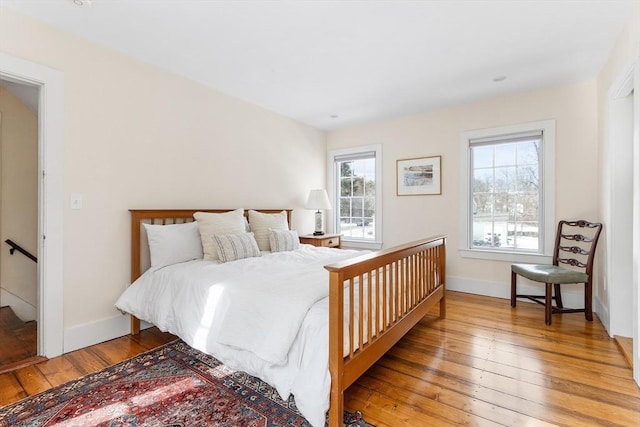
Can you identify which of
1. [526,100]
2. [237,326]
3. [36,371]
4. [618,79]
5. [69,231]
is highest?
[526,100]

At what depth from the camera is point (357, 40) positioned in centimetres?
243

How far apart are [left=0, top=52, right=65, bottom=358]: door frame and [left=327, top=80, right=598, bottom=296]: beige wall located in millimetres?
3558

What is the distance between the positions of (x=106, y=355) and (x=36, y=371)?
0.38 metres

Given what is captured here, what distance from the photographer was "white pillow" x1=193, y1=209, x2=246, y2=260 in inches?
108

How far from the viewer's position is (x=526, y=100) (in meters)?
3.51

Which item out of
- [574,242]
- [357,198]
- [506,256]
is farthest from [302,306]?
[357,198]

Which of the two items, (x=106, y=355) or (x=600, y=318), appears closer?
(x=106, y=355)

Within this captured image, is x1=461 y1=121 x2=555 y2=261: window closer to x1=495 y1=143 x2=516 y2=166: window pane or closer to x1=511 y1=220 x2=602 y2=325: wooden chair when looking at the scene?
x1=495 y1=143 x2=516 y2=166: window pane

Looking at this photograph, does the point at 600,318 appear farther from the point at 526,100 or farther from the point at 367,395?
the point at 367,395

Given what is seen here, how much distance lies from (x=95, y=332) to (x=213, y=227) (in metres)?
1.21

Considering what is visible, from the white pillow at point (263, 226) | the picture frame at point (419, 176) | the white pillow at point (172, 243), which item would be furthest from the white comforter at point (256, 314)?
the picture frame at point (419, 176)

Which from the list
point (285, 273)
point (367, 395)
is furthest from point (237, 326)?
point (367, 395)

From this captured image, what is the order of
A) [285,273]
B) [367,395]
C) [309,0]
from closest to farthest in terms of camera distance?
1. [367,395]
2. [309,0]
3. [285,273]

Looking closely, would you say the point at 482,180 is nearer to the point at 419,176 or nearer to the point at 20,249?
the point at 419,176
